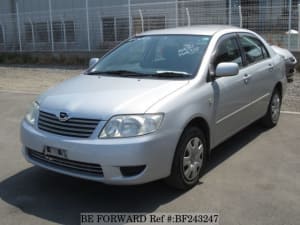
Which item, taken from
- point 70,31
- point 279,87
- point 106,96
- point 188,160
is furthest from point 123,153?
point 70,31

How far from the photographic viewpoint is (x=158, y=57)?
5.18 meters

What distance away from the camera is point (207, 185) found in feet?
15.3

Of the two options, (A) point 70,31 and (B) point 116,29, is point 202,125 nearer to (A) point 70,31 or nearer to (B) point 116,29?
(B) point 116,29

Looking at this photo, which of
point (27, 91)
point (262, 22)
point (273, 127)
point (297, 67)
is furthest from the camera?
point (262, 22)

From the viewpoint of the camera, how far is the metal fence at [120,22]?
44.5 ft

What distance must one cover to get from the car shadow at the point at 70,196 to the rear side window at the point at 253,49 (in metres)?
1.69

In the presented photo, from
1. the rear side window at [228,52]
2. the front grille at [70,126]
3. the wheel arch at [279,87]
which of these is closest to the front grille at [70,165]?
the front grille at [70,126]

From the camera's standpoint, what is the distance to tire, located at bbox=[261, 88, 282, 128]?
6590 mm

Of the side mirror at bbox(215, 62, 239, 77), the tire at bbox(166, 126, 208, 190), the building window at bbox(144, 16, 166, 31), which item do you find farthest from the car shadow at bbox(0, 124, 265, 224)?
the building window at bbox(144, 16, 166, 31)

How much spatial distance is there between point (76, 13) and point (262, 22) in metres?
8.12

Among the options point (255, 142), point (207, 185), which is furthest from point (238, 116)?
point (207, 185)

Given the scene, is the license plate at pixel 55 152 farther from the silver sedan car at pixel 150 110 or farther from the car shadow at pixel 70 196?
the car shadow at pixel 70 196

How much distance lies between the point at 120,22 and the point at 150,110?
43.5 ft

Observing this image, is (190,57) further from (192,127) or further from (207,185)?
(207,185)
